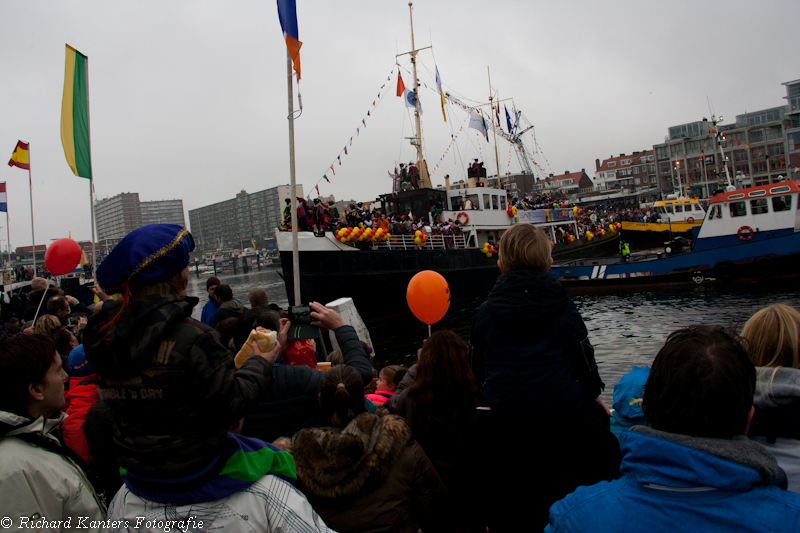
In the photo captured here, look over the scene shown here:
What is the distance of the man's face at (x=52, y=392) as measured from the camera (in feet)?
6.19

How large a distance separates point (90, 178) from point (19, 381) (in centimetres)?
871

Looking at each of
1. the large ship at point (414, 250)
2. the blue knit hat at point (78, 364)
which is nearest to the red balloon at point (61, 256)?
the large ship at point (414, 250)

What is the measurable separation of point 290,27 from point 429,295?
12.2 feet

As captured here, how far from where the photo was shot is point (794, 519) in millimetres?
1079

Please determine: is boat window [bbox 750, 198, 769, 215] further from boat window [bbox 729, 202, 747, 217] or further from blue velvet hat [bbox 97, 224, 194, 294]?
blue velvet hat [bbox 97, 224, 194, 294]

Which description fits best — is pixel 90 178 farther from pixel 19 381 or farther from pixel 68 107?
pixel 19 381

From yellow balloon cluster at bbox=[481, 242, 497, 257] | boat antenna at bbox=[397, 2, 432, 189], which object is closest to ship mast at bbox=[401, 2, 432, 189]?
boat antenna at bbox=[397, 2, 432, 189]

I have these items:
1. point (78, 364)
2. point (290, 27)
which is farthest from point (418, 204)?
point (78, 364)

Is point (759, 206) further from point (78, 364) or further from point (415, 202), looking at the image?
point (78, 364)

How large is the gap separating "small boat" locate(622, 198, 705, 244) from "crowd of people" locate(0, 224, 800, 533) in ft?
120

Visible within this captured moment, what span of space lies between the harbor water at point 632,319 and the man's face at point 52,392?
7807mm

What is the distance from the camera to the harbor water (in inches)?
402

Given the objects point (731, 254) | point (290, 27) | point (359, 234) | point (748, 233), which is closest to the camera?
point (290, 27)

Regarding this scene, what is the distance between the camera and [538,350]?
6.81 ft
